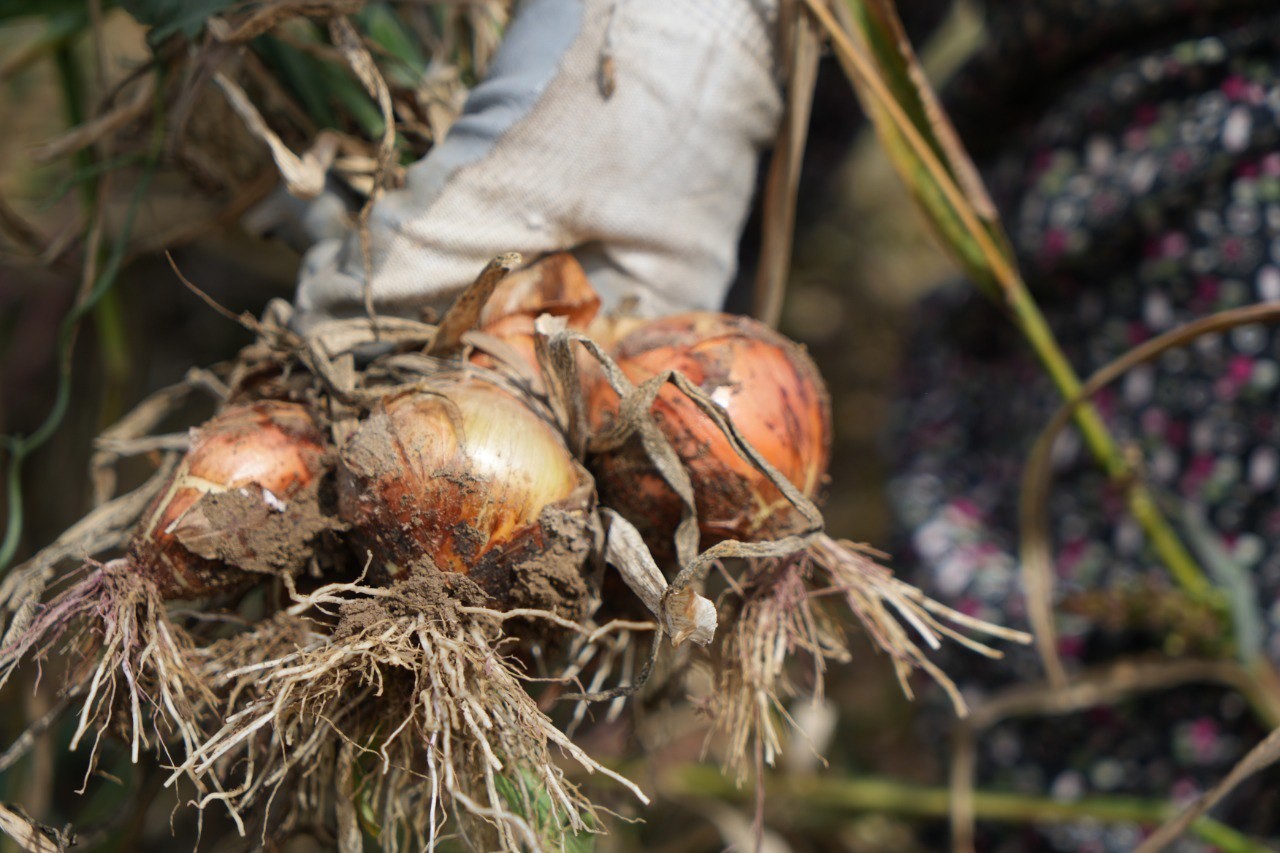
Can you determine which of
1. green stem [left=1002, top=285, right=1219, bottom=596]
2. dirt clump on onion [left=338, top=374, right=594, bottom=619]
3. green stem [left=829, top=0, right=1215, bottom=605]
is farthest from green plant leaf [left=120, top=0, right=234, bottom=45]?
green stem [left=1002, top=285, right=1219, bottom=596]

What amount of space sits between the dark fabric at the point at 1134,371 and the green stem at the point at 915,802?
0.09 feet

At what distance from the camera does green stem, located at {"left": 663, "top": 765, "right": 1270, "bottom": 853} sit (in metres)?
0.75

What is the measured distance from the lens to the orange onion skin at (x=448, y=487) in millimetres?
431

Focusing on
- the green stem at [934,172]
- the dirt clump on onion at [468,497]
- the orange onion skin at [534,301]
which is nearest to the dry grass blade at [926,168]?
the green stem at [934,172]

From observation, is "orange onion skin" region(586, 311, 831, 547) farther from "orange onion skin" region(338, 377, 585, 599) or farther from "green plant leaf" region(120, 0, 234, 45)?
A: "green plant leaf" region(120, 0, 234, 45)

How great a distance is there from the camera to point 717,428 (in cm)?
48

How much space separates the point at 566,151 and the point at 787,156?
19 centimetres

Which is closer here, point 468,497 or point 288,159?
point 468,497

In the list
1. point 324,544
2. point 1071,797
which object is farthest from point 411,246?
point 1071,797

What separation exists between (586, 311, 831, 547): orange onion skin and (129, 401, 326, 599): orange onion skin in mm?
165

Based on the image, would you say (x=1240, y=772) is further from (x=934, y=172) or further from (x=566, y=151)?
(x=566, y=151)

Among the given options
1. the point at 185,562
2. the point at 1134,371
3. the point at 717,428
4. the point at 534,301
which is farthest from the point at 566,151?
the point at 1134,371

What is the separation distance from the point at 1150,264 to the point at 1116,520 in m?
0.24

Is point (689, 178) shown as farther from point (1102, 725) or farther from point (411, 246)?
point (1102, 725)
